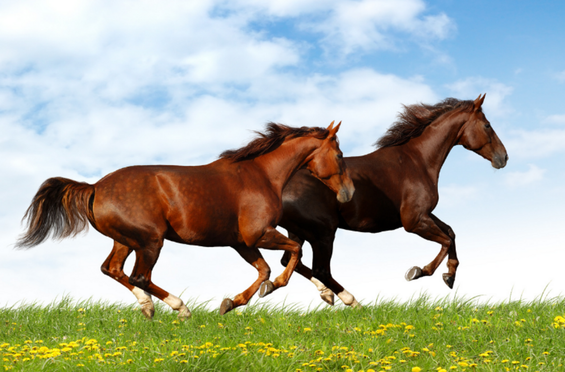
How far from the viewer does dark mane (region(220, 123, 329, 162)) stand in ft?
26.1

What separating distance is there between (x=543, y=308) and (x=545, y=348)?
230cm

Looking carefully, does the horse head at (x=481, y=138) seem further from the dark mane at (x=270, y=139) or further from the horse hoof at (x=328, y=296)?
the horse hoof at (x=328, y=296)

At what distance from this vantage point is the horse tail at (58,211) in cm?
738

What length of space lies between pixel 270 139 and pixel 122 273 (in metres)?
2.73

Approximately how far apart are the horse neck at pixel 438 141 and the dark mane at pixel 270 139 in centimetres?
227

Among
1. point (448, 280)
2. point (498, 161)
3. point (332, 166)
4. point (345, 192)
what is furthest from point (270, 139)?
point (498, 161)

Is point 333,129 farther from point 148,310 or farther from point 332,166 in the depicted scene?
point 148,310

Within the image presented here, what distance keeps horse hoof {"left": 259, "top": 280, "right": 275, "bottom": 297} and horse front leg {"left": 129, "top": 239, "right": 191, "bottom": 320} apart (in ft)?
3.36

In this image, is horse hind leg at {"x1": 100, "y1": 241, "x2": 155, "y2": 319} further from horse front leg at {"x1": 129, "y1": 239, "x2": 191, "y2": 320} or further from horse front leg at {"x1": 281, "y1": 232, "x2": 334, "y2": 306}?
horse front leg at {"x1": 281, "y1": 232, "x2": 334, "y2": 306}

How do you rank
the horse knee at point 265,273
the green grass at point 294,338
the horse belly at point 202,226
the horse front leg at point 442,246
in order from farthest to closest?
the horse front leg at point 442,246 → the horse knee at point 265,273 → the horse belly at point 202,226 → the green grass at point 294,338

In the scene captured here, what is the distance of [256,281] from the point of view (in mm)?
7691

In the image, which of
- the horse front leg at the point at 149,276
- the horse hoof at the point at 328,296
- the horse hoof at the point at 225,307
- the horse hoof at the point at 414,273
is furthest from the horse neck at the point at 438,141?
the horse front leg at the point at 149,276

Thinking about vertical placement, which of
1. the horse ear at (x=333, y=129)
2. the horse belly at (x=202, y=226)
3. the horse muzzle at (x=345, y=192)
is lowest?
the horse belly at (x=202, y=226)

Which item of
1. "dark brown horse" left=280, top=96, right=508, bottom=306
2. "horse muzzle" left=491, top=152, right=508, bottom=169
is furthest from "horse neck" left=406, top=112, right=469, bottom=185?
"horse muzzle" left=491, top=152, right=508, bottom=169
